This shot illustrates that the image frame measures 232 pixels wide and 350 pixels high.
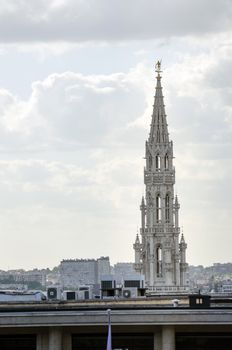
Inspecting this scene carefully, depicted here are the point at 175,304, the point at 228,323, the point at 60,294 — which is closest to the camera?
the point at 228,323

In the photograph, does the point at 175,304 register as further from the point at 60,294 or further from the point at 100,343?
the point at 60,294

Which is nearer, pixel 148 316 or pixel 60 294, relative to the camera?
pixel 148 316

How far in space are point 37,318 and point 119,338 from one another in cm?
378

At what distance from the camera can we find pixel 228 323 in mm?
67250

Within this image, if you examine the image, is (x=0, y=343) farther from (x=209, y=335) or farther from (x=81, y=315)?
(x=209, y=335)

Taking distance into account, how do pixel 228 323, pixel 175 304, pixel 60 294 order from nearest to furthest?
→ pixel 228 323
pixel 175 304
pixel 60 294

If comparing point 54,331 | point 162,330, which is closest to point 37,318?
point 54,331

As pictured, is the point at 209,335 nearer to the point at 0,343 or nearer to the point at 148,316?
the point at 148,316

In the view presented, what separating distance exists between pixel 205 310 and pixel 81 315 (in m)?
5.44

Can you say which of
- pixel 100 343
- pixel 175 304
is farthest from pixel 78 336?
pixel 175 304

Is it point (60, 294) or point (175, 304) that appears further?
point (60, 294)

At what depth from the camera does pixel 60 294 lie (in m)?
130

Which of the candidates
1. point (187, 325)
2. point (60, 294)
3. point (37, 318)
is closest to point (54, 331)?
point (37, 318)

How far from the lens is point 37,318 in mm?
67938
